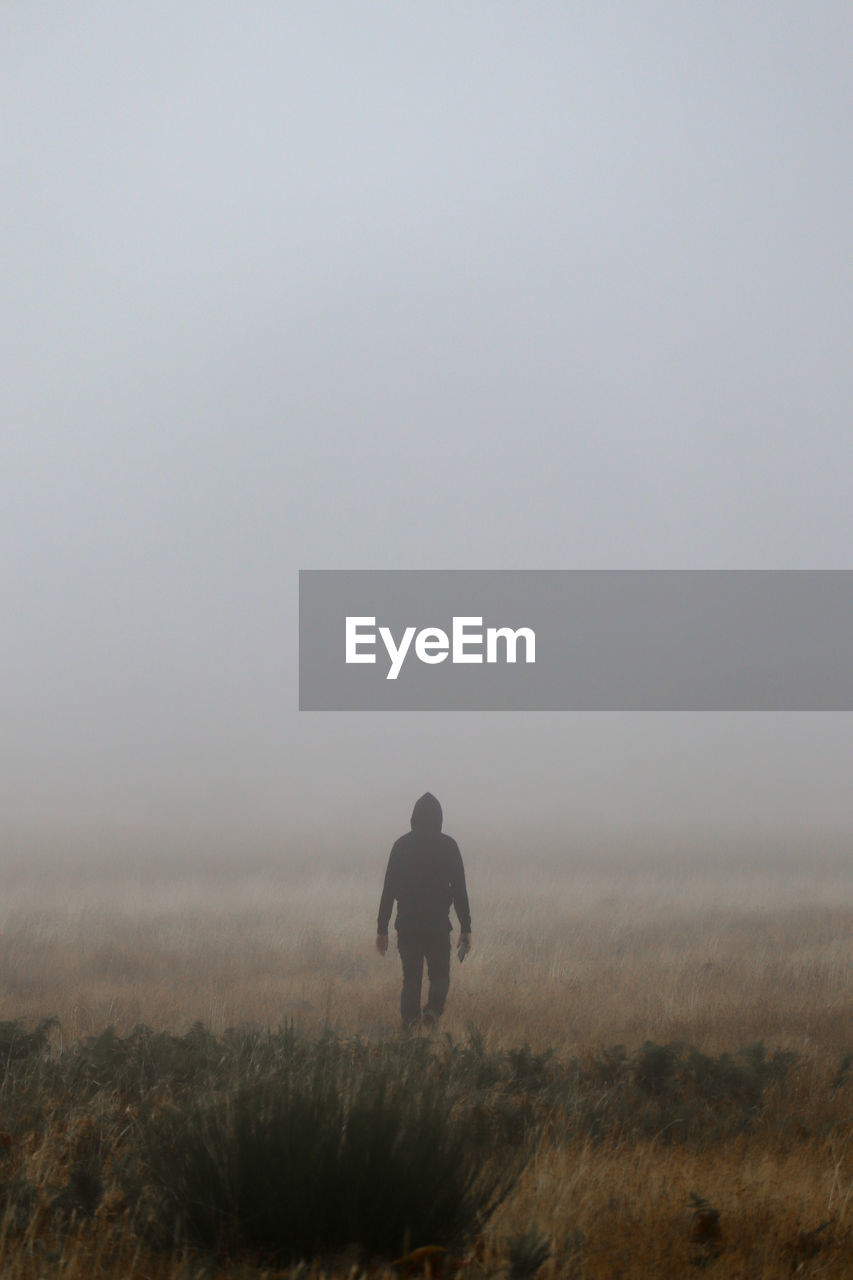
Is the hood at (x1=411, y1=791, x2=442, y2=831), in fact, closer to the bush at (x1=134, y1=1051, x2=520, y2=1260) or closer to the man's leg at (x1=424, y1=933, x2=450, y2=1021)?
the man's leg at (x1=424, y1=933, x2=450, y2=1021)

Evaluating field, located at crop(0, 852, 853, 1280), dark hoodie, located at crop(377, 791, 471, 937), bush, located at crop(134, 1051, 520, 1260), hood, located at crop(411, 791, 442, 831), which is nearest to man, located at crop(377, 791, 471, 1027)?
dark hoodie, located at crop(377, 791, 471, 937)

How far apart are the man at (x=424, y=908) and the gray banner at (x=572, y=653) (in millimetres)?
64078

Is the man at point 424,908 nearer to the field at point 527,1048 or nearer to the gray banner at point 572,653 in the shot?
the field at point 527,1048

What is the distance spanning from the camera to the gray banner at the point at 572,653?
267 ft

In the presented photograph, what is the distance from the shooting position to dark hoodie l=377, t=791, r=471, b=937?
33.4ft

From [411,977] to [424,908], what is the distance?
2.14ft

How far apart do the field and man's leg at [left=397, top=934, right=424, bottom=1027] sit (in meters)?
0.36

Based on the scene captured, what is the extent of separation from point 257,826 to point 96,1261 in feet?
142

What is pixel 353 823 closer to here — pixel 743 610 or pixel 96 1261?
pixel 96 1261

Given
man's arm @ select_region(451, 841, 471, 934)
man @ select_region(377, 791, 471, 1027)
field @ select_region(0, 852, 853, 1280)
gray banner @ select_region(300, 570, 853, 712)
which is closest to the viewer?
field @ select_region(0, 852, 853, 1280)

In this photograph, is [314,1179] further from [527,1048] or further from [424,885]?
[424,885]

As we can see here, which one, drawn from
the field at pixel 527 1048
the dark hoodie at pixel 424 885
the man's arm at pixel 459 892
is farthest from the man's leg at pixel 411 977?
the man's arm at pixel 459 892

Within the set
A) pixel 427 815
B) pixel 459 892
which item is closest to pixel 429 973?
pixel 459 892

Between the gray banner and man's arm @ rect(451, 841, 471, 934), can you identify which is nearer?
man's arm @ rect(451, 841, 471, 934)
